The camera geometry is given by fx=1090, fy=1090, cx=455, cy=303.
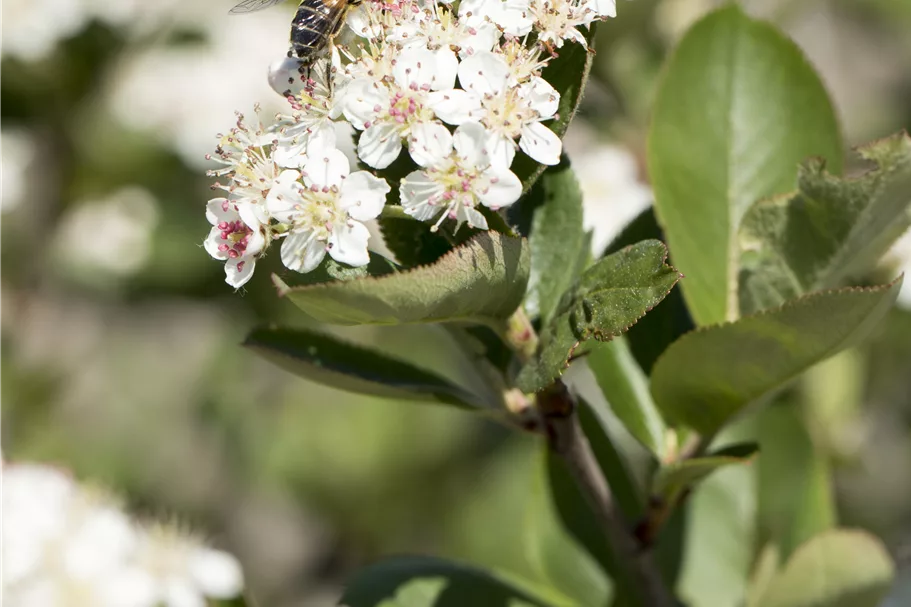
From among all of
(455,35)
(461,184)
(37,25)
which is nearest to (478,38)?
(455,35)

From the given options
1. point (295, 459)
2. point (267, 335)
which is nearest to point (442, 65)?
point (267, 335)

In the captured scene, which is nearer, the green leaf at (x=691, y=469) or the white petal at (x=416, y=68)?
the white petal at (x=416, y=68)

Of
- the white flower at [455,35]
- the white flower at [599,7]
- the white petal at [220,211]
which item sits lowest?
the white petal at [220,211]

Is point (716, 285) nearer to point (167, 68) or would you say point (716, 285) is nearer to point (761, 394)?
point (761, 394)

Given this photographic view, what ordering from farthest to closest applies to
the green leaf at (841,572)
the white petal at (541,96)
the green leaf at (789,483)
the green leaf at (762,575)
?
the green leaf at (789,483) < the green leaf at (762,575) < the green leaf at (841,572) < the white petal at (541,96)

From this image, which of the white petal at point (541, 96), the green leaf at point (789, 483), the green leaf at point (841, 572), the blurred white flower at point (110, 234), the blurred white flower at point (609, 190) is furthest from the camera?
the blurred white flower at point (110, 234)

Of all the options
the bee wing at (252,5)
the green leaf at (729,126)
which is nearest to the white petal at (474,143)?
the green leaf at (729,126)

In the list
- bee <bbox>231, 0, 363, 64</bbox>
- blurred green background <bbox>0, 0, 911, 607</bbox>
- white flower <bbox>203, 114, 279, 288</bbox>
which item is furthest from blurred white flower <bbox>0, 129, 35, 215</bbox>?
white flower <bbox>203, 114, 279, 288</bbox>

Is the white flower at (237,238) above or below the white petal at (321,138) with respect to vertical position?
below

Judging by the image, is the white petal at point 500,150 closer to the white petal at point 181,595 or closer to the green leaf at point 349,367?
the green leaf at point 349,367
